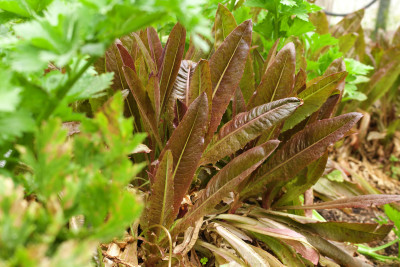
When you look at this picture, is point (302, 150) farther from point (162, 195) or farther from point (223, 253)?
point (162, 195)

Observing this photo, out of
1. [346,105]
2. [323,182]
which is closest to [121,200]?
[323,182]

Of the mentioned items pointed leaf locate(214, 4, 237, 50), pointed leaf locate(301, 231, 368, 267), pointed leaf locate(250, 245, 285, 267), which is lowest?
pointed leaf locate(301, 231, 368, 267)

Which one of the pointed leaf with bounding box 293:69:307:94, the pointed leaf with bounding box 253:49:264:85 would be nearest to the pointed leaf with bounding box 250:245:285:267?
the pointed leaf with bounding box 293:69:307:94

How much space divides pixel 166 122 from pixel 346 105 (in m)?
1.78

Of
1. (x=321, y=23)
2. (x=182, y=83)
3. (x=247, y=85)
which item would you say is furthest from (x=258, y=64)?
(x=321, y=23)

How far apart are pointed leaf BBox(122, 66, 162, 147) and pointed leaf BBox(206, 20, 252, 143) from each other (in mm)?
167

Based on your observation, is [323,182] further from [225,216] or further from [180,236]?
[180,236]

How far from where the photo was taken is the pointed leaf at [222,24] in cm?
118

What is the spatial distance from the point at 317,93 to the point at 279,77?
139mm

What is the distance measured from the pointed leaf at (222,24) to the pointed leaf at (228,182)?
19.9 inches

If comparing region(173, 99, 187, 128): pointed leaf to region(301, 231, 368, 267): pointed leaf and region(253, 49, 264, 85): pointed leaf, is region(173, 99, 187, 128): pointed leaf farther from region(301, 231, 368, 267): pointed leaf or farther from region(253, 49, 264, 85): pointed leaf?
region(301, 231, 368, 267): pointed leaf

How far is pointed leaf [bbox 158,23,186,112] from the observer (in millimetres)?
1037

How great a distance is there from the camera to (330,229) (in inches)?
45.3

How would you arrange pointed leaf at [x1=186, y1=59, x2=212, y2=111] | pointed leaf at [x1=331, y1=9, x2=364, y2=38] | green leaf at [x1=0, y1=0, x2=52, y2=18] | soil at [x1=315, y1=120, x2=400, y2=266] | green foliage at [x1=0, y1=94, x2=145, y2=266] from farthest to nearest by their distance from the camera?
pointed leaf at [x1=331, y1=9, x2=364, y2=38]
soil at [x1=315, y1=120, x2=400, y2=266]
pointed leaf at [x1=186, y1=59, x2=212, y2=111]
green leaf at [x1=0, y1=0, x2=52, y2=18]
green foliage at [x1=0, y1=94, x2=145, y2=266]
